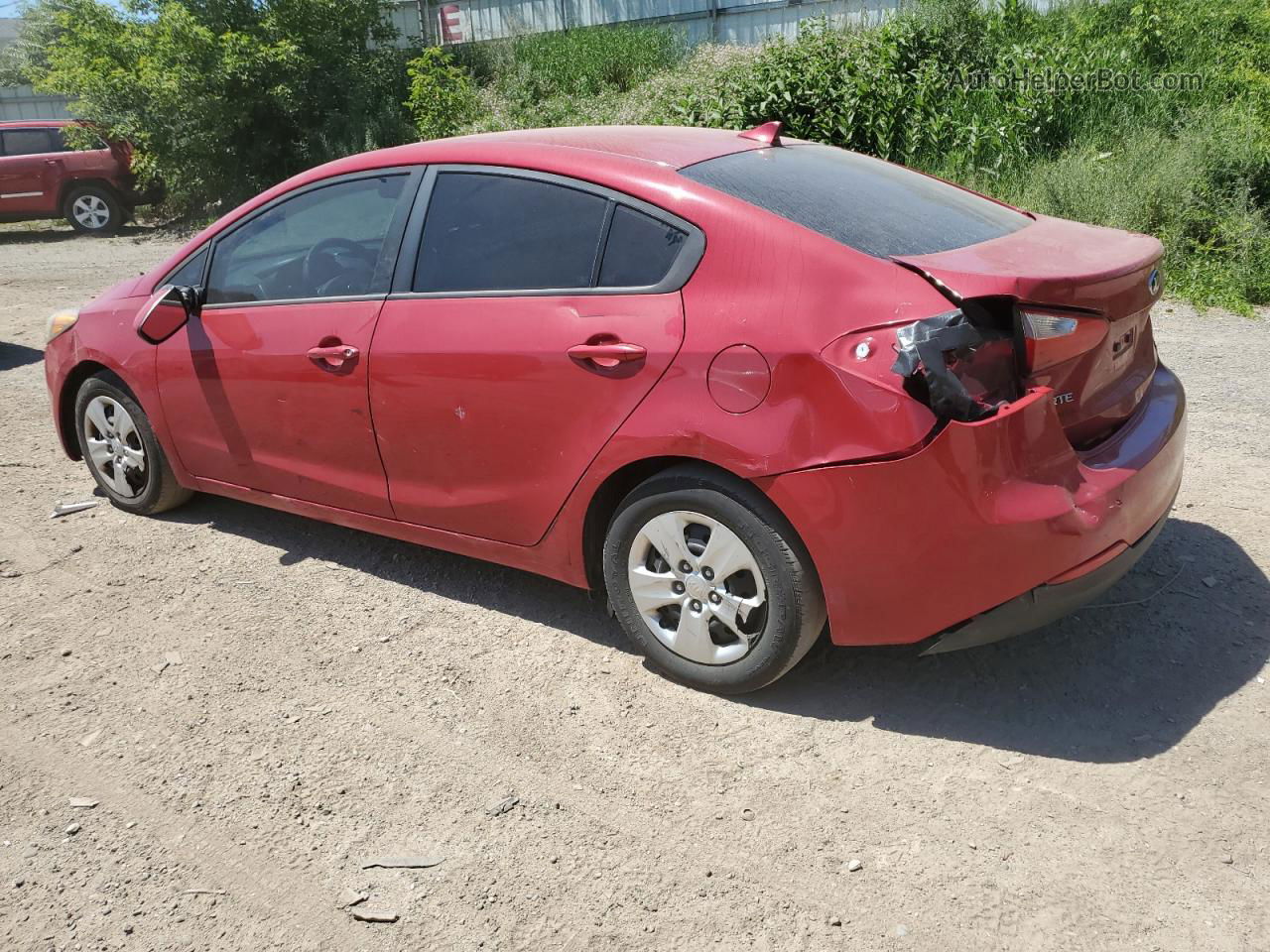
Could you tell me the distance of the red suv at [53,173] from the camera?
55.7 ft

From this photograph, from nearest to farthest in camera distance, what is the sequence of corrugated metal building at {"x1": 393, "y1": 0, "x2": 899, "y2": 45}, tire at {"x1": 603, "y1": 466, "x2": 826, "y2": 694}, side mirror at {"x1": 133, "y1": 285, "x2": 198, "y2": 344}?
tire at {"x1": 603, "y1": 466, "x2": 826, "y2": 694} < side mirror at {"x1": 133, "y1": 285, "x2": 198, "y2": 344} < corrugated metal building at {"x1": 393, "y1": 0, "x2": 899, "y2": 45}

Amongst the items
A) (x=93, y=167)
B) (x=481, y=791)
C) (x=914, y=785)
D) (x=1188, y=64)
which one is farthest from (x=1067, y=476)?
(x=93, y=167)

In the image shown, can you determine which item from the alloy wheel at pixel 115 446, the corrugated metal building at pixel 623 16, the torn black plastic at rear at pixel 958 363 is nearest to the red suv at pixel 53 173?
the corrugated metal building at pixel 623 16

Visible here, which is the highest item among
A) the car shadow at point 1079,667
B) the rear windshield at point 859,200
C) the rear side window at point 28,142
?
the rear side window at point 28,142

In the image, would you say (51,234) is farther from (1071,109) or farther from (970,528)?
(970,528)

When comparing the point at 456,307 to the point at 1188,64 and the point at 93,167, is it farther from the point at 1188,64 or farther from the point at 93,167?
the point at 93,167

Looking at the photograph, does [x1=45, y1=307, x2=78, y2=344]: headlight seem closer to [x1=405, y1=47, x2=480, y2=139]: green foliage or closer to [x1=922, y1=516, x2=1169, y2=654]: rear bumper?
[x1=922, y1=516, x2=1169, y2=654]: rear bumper

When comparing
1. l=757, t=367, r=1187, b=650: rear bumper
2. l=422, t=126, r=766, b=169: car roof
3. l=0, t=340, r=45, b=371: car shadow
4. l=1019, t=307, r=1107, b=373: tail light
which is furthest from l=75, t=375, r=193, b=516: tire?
l=0, t=340, r=45, b=371: car shadow

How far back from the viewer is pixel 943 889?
8.92 feet

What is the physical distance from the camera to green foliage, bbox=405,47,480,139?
52.4ft

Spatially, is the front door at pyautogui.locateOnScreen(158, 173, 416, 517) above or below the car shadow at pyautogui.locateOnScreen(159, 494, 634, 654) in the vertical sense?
above

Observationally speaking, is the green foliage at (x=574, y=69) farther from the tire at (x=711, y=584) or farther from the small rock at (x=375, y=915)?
the small rock at (x=375, y=915)

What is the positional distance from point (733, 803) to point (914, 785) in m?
0.49

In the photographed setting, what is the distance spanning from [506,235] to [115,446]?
2.53 meters
